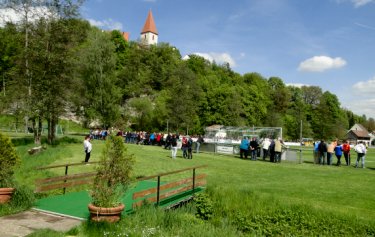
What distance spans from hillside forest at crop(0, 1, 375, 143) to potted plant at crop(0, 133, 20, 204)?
509 centimetres

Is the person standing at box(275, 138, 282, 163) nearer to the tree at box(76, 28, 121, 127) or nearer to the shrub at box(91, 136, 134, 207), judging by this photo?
the shrub at box(91, 136, 134, 207)

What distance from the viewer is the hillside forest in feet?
90.1

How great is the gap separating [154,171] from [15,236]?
34.0 ft

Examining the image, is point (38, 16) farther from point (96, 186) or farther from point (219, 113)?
point (219, 113)

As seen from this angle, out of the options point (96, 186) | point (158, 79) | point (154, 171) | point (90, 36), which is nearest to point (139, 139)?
point (90, 36)

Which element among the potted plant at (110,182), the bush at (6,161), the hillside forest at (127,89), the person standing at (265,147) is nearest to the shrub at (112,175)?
the potted plant at (110,182)

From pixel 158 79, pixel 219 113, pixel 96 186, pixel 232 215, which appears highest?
pixel 158 79

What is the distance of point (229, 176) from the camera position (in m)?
17.0

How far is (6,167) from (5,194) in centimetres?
72

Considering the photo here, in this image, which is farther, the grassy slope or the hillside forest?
the hillside forest

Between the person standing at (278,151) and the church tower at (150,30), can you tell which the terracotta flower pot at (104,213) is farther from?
the church tower at (150,30)

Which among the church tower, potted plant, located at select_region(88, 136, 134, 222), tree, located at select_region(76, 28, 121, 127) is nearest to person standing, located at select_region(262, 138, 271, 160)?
potted plant, located at select_region(88, 136, 134, 222)

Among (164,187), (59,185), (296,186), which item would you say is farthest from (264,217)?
(59,185)

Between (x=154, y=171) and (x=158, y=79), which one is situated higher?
(x=158, y=79)
